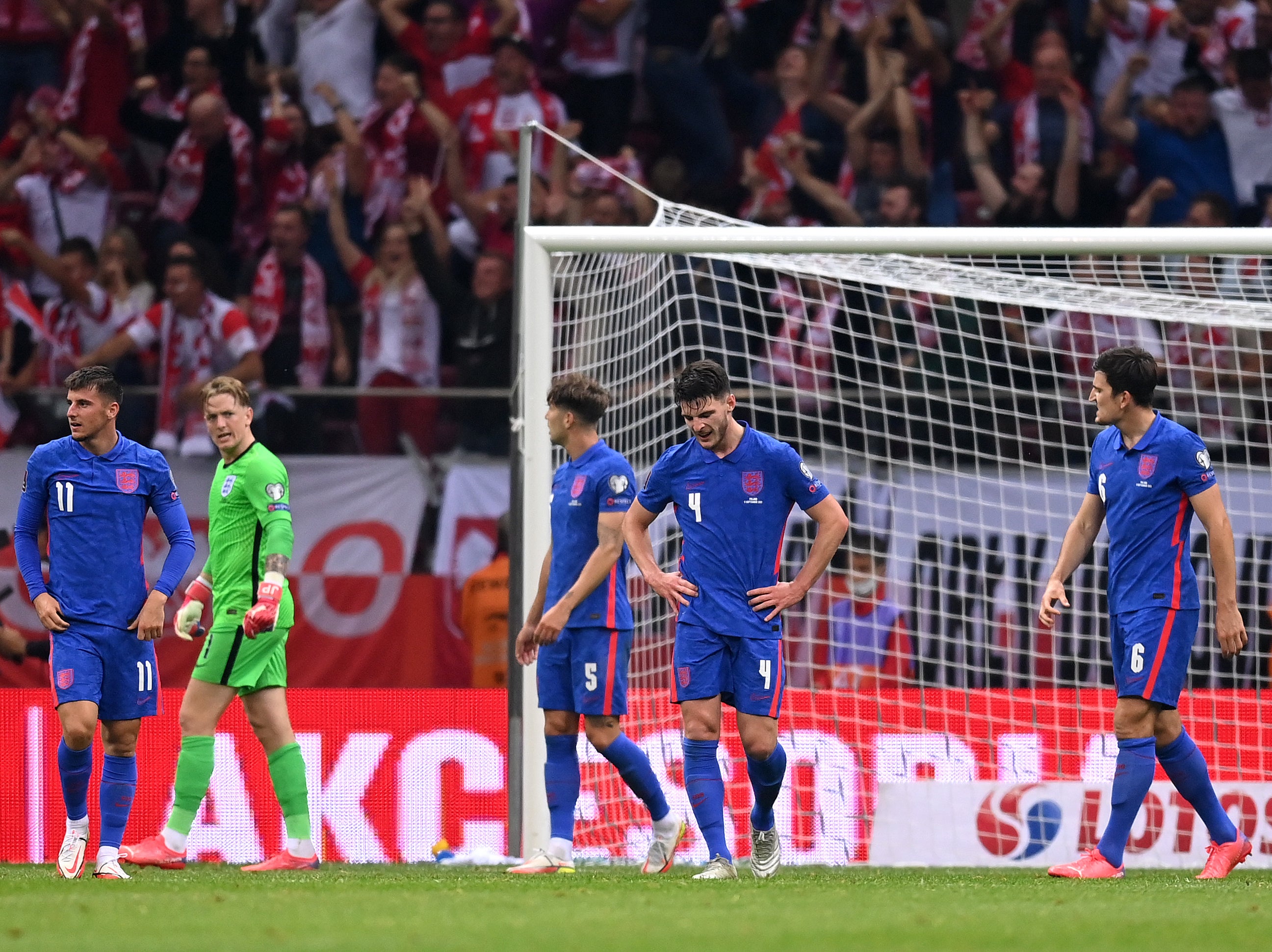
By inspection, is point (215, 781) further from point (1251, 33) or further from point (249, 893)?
point (1251, 33)

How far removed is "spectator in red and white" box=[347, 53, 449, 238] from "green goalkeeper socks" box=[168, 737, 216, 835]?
248 inches

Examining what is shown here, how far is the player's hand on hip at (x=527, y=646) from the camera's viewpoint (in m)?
7.52

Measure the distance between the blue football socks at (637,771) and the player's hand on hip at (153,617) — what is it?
1924 mm

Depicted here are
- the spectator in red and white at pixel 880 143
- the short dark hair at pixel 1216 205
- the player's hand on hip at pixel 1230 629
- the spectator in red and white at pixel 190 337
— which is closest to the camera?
the player's hand on hip at pixel 1230 629

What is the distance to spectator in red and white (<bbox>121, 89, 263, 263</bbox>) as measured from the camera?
12906 millimetres

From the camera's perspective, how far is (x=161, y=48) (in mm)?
13555

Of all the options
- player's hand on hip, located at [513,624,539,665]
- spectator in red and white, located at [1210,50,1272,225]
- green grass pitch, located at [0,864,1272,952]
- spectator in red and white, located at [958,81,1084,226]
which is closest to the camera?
green grass pitch, located at [0,864,1272,952]

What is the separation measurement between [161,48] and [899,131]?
5.79 m

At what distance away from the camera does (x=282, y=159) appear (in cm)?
1311

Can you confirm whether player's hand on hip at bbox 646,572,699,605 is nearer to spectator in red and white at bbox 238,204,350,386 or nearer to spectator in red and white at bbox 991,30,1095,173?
spectator in red and white at bbox 238,204,350,386

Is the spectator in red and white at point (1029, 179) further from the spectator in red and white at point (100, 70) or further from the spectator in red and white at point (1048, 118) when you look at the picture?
the spectator in red and white at point (100, 70)

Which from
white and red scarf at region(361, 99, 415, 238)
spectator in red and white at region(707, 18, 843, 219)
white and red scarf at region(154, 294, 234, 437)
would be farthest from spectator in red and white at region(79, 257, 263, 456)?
spectator in red and white at region(707, 18, 843, 219)

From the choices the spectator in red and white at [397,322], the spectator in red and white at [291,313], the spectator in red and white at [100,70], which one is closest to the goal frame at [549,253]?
the spectator in red and white at [397,322]

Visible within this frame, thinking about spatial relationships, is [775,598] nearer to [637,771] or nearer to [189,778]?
[637,771]
